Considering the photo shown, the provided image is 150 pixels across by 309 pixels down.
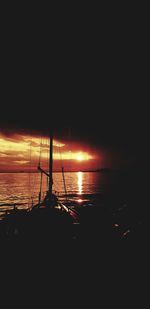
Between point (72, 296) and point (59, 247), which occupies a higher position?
point (59, 247)

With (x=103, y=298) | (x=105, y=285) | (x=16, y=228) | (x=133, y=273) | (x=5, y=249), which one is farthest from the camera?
(x=16, y=228)

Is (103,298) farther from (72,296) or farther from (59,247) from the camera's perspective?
(59,247)

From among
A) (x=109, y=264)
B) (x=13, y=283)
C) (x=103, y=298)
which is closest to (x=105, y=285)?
(x=103, y=298)

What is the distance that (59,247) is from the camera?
8.42m

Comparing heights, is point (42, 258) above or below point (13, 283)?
above

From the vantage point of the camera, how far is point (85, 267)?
26.0 ft

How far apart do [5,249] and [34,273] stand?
2.28 metres

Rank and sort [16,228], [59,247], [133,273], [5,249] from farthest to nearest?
[16,228] → [5,249] → [59,247] → [133,273]

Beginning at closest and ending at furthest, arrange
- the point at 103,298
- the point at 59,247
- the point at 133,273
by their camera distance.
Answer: the point at 103,298, the point at 133,273, the point at 59,247

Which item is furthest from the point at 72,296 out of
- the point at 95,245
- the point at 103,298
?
the point at 95,245

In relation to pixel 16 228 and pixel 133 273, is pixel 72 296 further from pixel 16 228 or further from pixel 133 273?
pixel 16 228

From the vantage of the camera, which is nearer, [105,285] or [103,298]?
[103,298]

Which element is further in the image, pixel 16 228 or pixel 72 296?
pixel 16 228

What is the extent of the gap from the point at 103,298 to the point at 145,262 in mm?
2844
